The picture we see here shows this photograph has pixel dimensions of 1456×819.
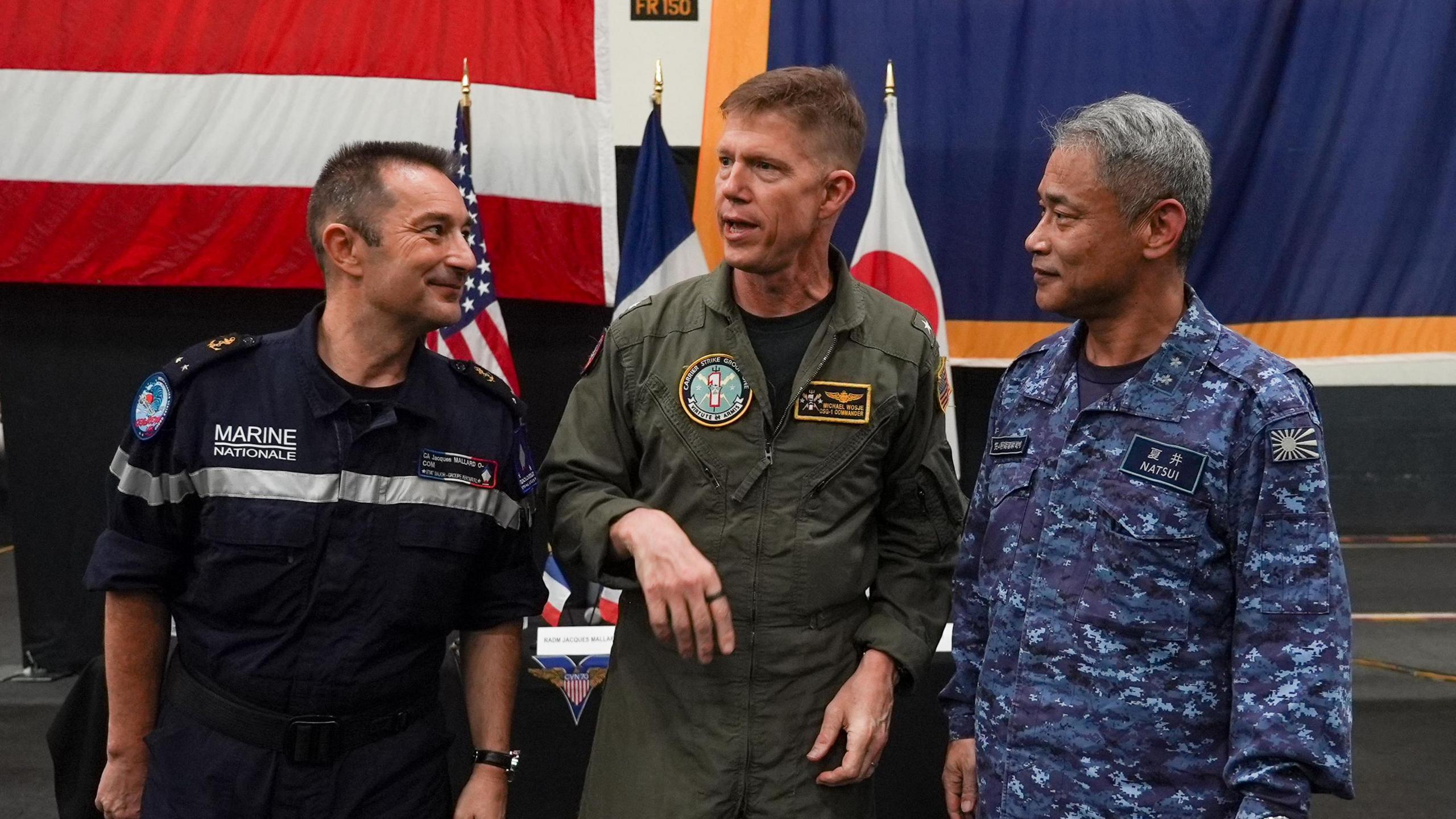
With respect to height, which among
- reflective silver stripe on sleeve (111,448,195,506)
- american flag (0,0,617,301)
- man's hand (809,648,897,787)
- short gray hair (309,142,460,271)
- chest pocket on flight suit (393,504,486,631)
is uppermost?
american flag (0,0,617,301)

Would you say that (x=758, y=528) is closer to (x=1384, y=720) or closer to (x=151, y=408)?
(x=151, y=408)

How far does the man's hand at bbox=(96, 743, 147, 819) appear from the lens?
2000 mm

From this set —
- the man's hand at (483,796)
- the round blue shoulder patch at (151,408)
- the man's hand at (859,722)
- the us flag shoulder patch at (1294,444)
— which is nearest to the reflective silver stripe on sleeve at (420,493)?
the round blue shoulder patch at (151,408)

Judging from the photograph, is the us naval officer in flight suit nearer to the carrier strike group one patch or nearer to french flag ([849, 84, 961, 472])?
the carrier strike group one patch

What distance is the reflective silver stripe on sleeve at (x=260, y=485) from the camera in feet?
6.35

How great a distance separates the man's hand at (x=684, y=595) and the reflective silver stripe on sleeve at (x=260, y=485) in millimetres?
562

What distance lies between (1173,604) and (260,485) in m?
1.31

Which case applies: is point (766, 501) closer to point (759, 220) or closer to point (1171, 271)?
point (759, 220)

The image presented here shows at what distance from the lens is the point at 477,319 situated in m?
4.38

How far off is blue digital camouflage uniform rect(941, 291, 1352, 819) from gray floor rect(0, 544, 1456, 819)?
9.58 feet

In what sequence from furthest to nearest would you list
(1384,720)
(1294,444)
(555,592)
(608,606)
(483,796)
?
(1384,720), (608,606), (555,592), (483,796), (1294,444)

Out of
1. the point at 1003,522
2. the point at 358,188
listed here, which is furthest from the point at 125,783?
the point at 1003,522

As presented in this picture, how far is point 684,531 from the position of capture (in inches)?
74.1

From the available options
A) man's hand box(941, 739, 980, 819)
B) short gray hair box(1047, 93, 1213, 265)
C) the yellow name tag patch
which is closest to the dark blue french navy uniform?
the yellow name tag patch
